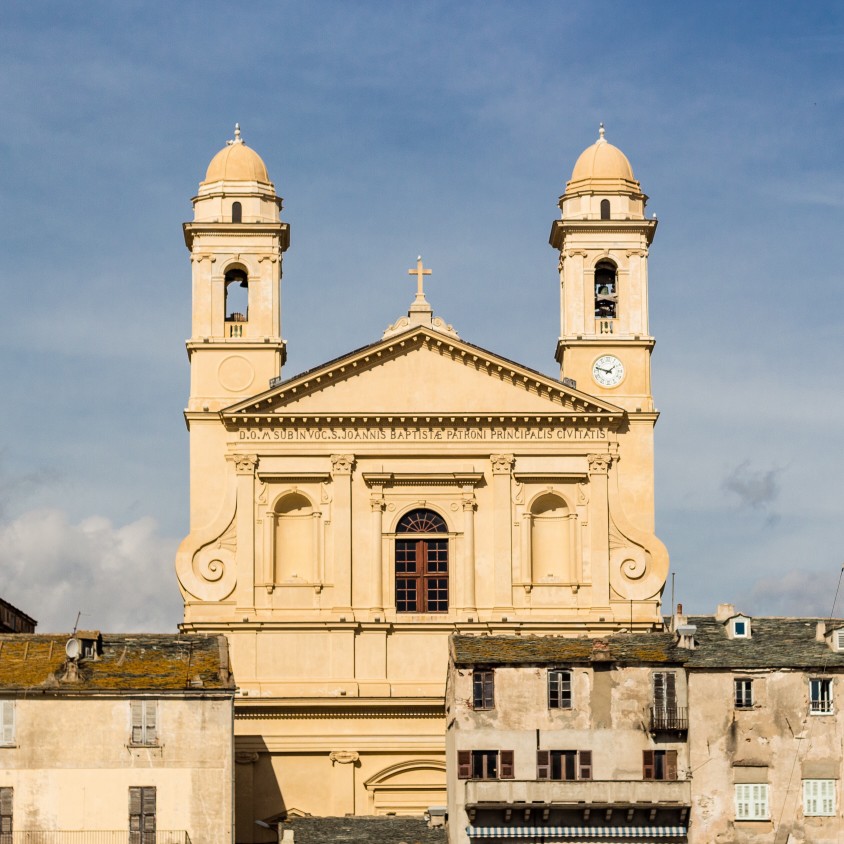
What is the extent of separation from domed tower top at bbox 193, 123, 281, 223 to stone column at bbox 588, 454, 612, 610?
11941 millimetres

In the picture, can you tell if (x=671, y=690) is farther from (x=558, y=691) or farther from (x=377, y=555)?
(x=377, y=555)

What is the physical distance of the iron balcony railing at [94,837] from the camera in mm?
65125

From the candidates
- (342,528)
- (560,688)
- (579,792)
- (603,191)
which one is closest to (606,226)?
(603,191)

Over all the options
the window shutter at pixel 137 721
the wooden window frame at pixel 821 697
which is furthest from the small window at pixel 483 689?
the window shutter at pixel 137 721

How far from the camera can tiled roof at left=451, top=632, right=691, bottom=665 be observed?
224ft

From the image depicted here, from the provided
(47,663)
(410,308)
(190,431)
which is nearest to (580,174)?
(410,308)

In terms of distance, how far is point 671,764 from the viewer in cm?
6712

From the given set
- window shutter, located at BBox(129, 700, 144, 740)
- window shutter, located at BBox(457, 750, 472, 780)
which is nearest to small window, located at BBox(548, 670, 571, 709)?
window shutter, located at BBox(457, 750, 472, 780)

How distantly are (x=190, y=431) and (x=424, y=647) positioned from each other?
29.5ft

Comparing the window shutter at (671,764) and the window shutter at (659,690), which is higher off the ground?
the window shutter at (659,690)

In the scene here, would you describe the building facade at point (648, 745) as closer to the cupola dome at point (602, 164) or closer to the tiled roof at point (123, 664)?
the tiled roof at point (123, 664)

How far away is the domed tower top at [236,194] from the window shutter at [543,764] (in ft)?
76.9

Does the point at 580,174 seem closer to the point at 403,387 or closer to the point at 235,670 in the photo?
the point at 403,387

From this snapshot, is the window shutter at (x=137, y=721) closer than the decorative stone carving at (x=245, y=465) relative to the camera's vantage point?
Yes
